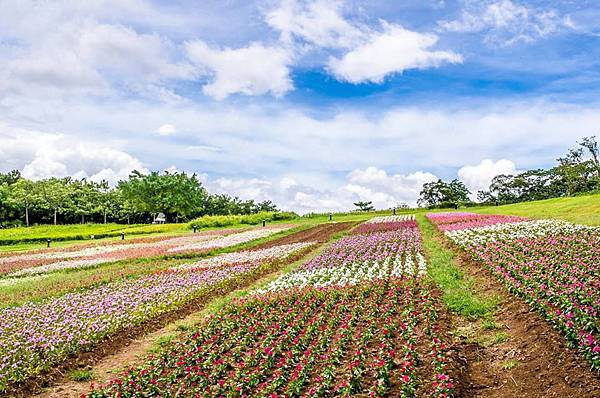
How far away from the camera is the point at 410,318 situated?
10289mm

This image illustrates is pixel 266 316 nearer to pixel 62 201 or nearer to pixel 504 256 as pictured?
pixel 504 256

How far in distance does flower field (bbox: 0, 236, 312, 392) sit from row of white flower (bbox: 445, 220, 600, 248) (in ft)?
33.5

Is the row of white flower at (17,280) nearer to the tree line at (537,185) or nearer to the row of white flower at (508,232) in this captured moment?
the row of white flower at (508,232)

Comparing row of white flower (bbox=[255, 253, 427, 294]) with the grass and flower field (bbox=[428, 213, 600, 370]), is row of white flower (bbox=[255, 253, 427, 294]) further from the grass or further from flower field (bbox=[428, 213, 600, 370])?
flower field (bbox=[428, 213, 600, 370])

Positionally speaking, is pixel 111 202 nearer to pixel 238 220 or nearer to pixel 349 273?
pixel 238 220

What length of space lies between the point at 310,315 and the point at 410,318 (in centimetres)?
250

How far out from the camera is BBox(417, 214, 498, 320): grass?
1113 centimetres

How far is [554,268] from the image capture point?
1278cm

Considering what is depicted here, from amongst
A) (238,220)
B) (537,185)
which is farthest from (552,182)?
(238,220)

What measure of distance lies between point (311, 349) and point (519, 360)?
12.1 ft

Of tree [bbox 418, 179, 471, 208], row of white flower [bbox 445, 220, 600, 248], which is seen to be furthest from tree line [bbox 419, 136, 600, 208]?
row of white flower [bbox 445, 220, 600, 248]

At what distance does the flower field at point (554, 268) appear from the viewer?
319 inches

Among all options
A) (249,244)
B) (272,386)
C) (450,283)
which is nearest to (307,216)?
(249,244)

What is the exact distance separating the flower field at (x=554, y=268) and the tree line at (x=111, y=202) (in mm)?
66455
